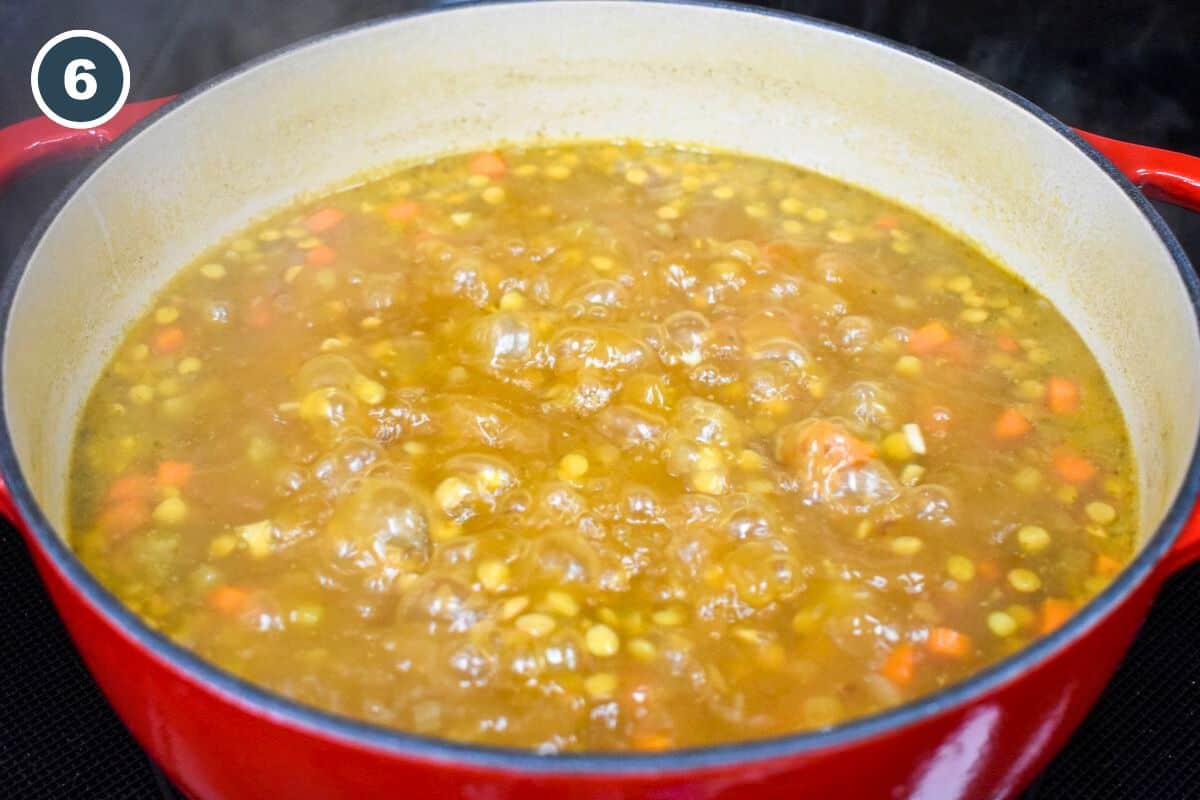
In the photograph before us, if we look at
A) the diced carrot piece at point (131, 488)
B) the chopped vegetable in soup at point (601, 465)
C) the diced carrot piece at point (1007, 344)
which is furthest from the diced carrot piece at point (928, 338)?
the diced carrot piece at point (131, 488)

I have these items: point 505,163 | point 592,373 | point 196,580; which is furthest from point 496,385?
point 505,163

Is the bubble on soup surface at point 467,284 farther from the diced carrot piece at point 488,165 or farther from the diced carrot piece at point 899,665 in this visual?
the diced carrot piece at point 899,665

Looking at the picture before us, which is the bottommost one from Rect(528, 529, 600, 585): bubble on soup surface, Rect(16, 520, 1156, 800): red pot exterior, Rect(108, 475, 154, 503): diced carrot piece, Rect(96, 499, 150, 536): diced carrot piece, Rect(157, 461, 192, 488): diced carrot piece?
Rect(96, 499, 150, 536): diced carrot piece

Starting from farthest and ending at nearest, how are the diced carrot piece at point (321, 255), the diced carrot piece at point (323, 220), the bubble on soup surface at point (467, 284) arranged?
the diced carrot piece at point (323, 220), the diced carrot piece at point (321, 255), the bubble on soup surface at point (467, 284)

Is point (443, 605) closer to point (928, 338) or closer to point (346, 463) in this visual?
point (346, 463)

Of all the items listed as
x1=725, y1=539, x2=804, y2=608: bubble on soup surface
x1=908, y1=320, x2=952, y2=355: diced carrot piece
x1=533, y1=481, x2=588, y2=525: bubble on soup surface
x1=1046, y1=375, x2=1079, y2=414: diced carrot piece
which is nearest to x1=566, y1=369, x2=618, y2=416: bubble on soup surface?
x1=533, y1=481, x2=588, y2=525: bubble on soup surface

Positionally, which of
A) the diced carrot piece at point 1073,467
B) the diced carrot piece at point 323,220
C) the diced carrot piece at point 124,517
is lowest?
the diced carrot piece at point 124,517

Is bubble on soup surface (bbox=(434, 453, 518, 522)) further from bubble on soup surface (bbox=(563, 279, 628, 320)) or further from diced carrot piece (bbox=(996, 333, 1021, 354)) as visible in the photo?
diced carrot piece (bbox=(996, 333, 1021, 354))

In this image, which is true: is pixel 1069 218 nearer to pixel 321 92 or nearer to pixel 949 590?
pixel 949 590
